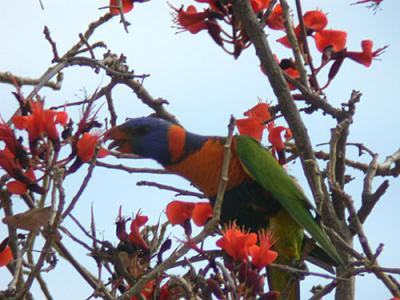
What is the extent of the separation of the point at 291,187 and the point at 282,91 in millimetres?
725

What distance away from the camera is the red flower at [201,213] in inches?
127

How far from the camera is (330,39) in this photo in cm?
357

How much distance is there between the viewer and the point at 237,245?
8.95 feet

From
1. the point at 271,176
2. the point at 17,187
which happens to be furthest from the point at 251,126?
the point at 17,187

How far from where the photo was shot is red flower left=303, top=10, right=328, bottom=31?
3.60m

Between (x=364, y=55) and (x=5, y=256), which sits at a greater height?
(x=364, y=55)

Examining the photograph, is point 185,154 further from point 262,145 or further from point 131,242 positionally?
point 131,242

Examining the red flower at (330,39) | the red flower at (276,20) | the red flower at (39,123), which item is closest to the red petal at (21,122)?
the red flower at (39,123)

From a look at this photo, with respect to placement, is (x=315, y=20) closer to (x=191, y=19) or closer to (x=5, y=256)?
(x=191, y=19)

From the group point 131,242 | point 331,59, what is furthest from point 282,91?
point 131,242

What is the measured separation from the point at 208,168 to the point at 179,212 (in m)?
0.65

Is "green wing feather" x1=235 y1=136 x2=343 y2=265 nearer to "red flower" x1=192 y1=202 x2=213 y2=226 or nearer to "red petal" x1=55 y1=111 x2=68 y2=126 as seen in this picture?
"red flower" x1=192 y1=202 x2=213 y2=226

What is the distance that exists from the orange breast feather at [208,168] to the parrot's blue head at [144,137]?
0.38ft

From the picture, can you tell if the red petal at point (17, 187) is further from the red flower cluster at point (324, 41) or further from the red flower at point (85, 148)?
the red flower cluster at point (324, 41)
